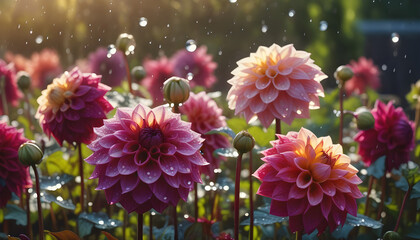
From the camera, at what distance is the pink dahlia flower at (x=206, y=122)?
1.00 m

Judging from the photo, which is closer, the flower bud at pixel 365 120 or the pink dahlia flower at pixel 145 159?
the pink dahlia flower at pixel 145 159

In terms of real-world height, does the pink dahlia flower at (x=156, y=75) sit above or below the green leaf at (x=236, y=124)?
above

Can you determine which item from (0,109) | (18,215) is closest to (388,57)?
(0,109)

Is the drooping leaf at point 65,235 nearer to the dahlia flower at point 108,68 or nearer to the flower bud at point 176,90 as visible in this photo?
the flower bud at point 176,90

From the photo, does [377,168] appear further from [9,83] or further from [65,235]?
[9,83]

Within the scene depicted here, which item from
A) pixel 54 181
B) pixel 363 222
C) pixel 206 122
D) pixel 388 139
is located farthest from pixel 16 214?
pixel 388 139

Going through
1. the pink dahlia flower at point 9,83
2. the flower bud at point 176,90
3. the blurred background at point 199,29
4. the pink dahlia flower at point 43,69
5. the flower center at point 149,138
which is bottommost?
the flower center at point 149,138

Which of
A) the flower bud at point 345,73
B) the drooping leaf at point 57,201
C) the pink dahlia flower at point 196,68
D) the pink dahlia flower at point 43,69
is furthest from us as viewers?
the pink dahlia flower at point 43,69

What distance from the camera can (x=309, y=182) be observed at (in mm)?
706

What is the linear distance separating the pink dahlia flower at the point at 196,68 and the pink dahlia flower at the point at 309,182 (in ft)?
3.79

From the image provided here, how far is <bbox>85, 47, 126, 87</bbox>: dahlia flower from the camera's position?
2.07 m

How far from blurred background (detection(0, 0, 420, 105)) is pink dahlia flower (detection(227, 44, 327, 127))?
135 centimetres

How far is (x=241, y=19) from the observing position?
11.3ft

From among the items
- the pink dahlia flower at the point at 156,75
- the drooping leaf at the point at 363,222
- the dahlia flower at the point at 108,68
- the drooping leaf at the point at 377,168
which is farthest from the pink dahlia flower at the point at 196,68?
the drooping leaf at the point at 363,222
